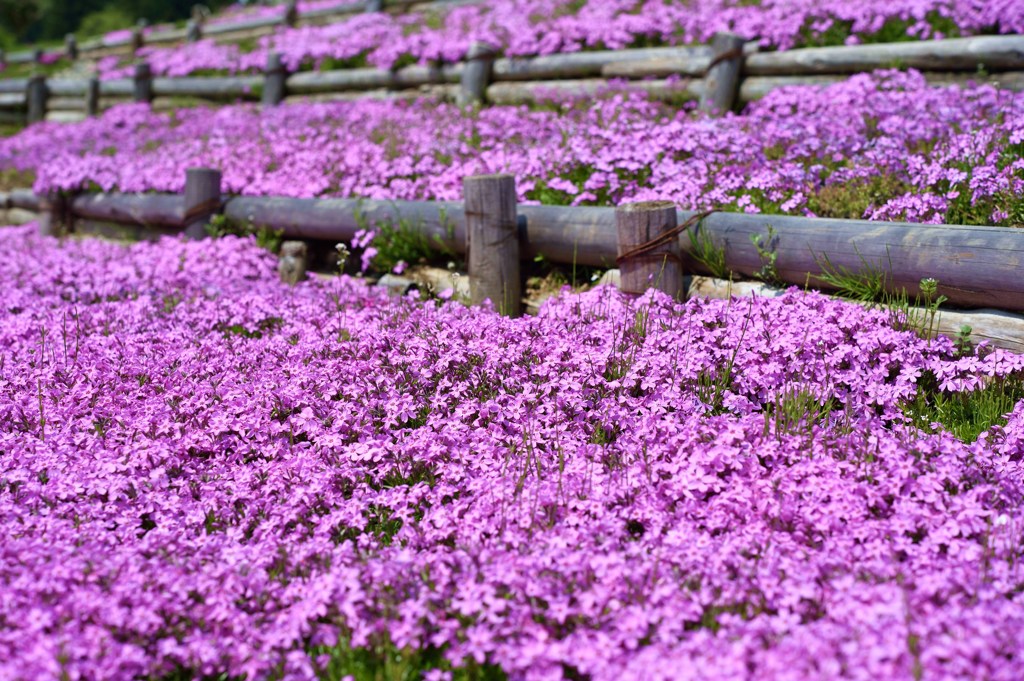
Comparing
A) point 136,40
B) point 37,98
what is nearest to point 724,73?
point 37,98

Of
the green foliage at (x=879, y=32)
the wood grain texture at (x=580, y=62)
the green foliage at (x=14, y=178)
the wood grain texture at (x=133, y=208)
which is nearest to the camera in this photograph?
the wood grain texture at (x=133, y=208)

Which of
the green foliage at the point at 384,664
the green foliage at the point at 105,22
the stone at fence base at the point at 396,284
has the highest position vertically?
the green foliage at the point at 105,22

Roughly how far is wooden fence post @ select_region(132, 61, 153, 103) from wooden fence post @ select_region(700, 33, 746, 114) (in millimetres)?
13655

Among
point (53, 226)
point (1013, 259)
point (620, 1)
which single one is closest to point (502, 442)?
point (1013, 259)

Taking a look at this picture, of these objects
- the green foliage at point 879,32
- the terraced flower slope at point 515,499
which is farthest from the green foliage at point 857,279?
the green foliage at point 879,32

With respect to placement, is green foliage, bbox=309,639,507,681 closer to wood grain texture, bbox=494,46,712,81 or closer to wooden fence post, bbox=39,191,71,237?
wood grain texture, bbox=494,46,712,81

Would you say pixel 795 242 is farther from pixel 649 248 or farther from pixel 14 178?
pixel 14 178

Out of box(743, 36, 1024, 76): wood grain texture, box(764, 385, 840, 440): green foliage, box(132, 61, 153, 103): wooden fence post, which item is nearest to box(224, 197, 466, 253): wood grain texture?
box(764, 385, 840, 440): green foliage

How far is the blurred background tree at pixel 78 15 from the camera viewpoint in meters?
46.0

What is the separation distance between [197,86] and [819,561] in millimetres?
17567

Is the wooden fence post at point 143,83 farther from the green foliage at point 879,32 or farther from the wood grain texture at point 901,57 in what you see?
the green foliage at point 879,32

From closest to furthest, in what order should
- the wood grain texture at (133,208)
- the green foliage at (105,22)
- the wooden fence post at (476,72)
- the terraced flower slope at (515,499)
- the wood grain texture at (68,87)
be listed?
the terraced flower slope at (515,499) → the wood grain texture at (133,208) → the wooden fence post at (476,72) → the wood grain texture at (68,87) → the green foliage at (105,22)

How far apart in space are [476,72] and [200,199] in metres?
5.24

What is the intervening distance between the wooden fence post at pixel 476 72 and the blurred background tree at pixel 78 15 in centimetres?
4297
